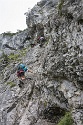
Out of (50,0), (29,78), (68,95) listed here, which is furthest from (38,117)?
(50,0)

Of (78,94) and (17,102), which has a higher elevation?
(78,94)

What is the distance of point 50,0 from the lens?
4344 cm

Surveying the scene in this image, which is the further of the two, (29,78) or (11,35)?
(11,35)

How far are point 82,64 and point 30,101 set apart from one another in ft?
22.3

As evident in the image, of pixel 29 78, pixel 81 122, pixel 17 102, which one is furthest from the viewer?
pixel 29 78

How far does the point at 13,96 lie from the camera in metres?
22.4

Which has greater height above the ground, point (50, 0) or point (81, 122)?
point (50, 0)

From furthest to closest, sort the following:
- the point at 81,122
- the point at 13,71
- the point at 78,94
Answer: the point at 13,71 < the point at 78,94 < the point at 81,122

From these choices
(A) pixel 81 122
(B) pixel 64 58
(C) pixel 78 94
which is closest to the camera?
(A) pixel 81 122

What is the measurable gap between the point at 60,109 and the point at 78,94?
7.31ft

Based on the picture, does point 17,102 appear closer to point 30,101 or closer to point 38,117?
point 30,101

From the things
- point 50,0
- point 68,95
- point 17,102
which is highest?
point 50,0

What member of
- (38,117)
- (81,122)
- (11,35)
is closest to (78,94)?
(81,122)

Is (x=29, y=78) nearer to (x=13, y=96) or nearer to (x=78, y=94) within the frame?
(x=13, y=96)
